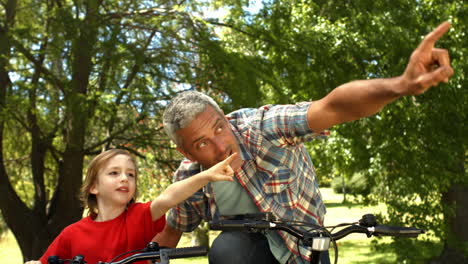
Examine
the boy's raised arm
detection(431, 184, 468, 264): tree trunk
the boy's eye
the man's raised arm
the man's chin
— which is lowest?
detection(431, 184, 468, 264): tree trunk

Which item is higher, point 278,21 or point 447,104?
point 278,21

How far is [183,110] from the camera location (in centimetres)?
220

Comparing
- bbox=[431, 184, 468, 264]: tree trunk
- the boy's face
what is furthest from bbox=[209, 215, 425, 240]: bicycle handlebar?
bbox=[431, 184, 468, 264]: tree trunk

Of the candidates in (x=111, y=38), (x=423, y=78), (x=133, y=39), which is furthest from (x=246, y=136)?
(x=133, y=39)

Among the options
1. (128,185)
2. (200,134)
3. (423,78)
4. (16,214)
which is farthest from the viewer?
(16,214)

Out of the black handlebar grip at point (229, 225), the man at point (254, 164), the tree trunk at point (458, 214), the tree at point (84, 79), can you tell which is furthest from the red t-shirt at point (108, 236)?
the tree trunk at point (458, 214)

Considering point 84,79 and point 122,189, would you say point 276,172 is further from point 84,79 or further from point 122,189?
point 84,79

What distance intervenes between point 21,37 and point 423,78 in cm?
527

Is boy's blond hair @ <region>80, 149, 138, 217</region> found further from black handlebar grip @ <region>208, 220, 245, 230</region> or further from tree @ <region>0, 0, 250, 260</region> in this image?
tree @ <region>0, 0, 250, 260</region>

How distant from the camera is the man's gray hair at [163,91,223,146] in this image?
218 cm

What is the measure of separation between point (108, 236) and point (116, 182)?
27cm

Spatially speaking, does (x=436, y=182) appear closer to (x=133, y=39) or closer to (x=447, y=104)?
(x=447, y=104)

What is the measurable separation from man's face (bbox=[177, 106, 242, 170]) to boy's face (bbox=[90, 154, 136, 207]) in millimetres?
602

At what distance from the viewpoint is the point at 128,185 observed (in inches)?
105
